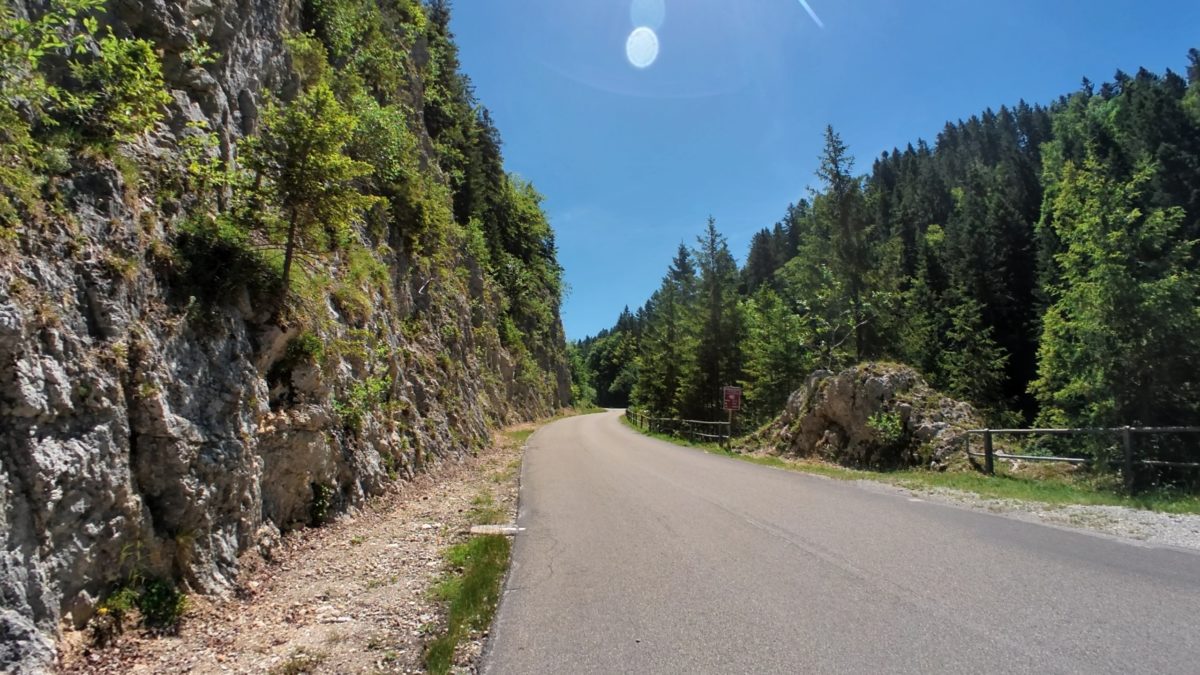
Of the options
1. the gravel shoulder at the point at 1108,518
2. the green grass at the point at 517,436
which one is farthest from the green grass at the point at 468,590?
the green grass at the point at 517,436

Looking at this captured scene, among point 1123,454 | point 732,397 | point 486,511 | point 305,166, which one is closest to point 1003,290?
point 732,397

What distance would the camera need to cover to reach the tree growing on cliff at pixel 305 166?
25.0 feet

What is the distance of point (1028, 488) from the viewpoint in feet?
34.2

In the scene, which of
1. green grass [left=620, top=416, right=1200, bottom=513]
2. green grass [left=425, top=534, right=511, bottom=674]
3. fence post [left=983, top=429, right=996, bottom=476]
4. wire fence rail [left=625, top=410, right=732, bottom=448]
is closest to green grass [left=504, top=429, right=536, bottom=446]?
wire fence rail [left=625, top=410, right=732, bottom=448]

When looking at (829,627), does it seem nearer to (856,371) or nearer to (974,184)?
(856,371)

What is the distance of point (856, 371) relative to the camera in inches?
666

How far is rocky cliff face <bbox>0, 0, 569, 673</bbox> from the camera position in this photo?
3973 millimetres

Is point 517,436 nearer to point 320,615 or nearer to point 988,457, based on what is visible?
point 988,457

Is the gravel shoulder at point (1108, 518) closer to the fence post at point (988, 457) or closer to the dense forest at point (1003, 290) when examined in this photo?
the fence post at point (988, 457)

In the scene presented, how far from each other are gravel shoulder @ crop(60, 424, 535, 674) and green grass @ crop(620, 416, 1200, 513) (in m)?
9.22

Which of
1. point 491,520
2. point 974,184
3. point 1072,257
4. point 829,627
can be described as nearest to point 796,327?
point 1072,257

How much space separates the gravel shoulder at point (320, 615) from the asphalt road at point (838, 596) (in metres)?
0.92

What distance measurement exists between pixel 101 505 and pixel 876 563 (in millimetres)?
7031

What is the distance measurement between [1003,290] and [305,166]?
55128 mm
